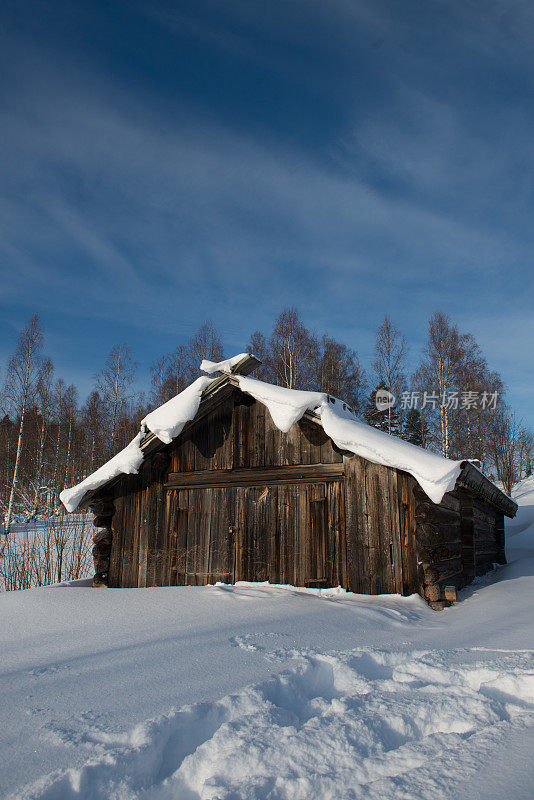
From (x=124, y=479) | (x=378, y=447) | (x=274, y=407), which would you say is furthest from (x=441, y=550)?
(x=124, y=479)

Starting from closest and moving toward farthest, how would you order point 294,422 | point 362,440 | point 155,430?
point 362,440, point 294,422, point 155,430

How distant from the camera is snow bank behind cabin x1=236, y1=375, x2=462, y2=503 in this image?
6398mm

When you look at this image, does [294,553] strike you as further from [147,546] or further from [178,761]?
[178,761]

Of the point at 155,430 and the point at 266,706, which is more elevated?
the point at 155,430

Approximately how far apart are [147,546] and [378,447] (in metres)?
4.81

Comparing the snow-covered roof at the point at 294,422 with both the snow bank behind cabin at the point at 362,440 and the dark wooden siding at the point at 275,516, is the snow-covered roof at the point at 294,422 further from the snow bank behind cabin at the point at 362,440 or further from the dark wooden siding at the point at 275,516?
the dark wooden siding at the point at 275,516

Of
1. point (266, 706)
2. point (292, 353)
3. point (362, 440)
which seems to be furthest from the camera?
point (292, 353)

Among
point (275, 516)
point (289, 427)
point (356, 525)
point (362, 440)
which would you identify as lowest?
point (356, 525)

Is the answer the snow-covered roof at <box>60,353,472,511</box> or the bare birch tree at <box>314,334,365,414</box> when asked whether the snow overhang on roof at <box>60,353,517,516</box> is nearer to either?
the snow-covered roof at <box>60,353,472,511</box>

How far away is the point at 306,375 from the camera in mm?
22578

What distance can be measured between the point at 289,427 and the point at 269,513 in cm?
169

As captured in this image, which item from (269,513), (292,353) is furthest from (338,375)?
(269,513)

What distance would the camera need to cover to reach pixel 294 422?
25.7 ft

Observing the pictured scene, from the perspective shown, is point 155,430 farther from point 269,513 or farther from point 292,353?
point 292,353
